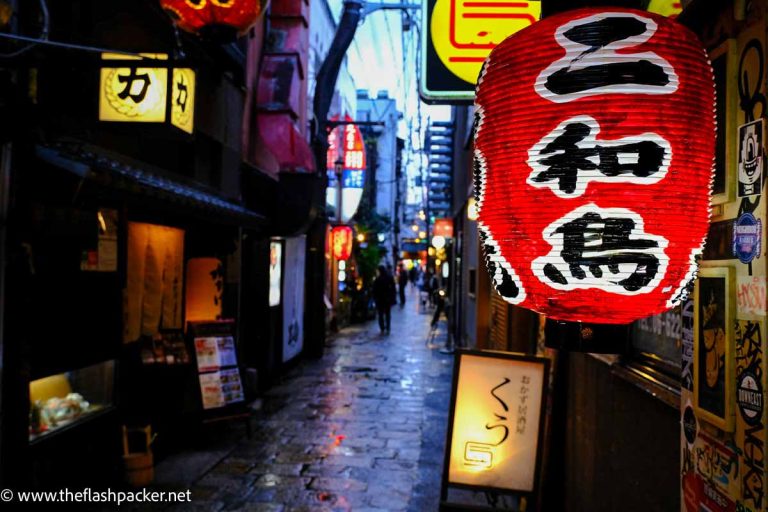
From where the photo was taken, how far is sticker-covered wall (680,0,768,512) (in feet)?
9.50

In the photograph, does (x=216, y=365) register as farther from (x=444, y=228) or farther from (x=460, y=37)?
(x=444, y=228)

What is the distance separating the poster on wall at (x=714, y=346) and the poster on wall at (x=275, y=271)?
1195cm

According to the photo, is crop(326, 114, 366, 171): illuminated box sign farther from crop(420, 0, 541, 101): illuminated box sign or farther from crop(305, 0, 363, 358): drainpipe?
crop(420, 0, 541, 101): illuminated box sign

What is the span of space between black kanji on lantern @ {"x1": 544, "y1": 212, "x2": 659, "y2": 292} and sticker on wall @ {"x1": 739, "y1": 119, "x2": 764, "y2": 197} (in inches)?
31.6

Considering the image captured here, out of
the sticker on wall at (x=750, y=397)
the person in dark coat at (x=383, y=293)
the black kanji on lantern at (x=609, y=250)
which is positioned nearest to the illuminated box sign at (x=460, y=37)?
the black kanji on lantern at (x=609, y=250)

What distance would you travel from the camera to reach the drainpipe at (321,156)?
53.6ft

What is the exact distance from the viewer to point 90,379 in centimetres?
830

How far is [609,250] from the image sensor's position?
2.61 meters

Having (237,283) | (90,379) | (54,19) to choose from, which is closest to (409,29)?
(237,283)

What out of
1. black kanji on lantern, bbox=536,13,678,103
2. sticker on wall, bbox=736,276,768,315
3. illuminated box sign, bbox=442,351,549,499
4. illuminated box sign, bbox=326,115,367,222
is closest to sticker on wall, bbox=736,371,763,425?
sticker on wall, bbox=736,276,768,315

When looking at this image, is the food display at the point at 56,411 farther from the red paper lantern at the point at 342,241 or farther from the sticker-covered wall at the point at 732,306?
the red paper lantern at the point at 342,241

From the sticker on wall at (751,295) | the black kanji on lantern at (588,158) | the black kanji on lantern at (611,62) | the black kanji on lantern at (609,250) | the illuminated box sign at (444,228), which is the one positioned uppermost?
the illuminated box sign at (444,228)

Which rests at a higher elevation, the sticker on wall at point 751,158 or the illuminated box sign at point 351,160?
the illuminated box sign at point 351,160

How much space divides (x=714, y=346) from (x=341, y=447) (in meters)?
7.65
